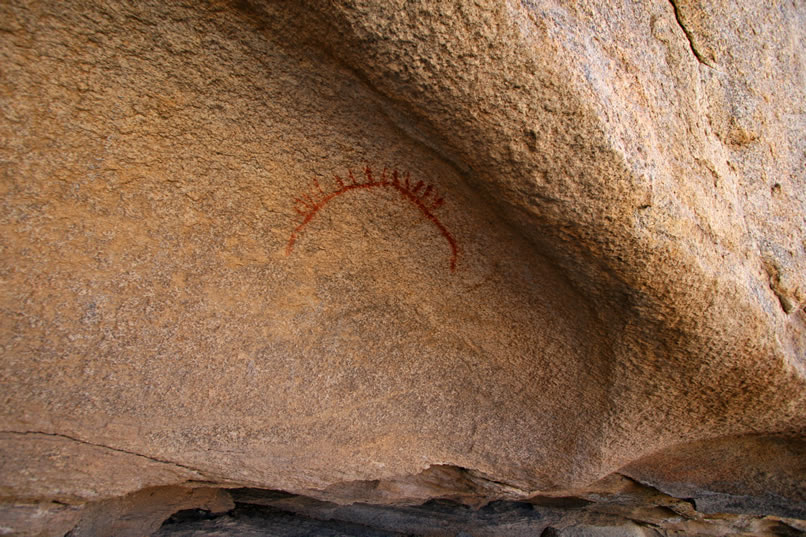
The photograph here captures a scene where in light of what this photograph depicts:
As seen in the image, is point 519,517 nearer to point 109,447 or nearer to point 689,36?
point 109,447

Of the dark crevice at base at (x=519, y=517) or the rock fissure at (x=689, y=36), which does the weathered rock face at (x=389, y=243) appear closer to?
the rock fissure at (x=689, y=36)

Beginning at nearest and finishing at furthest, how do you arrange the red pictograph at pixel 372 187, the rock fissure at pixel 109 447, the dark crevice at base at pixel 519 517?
the red pictograph at pixel 372 187, the rock fissure at pixel 109 447, the dark crevice at base at pixel 519 517

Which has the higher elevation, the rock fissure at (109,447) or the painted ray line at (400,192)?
the painted ray line at (400,192)

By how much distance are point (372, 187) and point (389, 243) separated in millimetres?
137

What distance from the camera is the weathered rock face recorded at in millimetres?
717

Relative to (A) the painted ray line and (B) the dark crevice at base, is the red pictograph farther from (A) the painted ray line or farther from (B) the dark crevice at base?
(B) the dark crevice at base

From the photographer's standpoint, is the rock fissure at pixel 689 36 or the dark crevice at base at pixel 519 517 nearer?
the rock fissure at pixel 689 36

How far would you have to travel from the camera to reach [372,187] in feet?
3.02

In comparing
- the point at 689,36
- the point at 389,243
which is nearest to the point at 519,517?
the point at 389,243

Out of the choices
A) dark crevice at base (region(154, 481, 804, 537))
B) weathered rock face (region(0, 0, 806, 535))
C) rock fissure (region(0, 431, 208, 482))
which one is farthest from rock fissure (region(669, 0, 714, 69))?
rock fissure (region(0, 431, 208, 482))

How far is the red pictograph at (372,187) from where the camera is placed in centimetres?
91

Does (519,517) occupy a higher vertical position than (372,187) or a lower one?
lower

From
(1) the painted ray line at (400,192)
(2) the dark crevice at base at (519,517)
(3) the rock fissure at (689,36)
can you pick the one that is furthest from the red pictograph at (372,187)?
(2) the dark crevice at base at (519,517)

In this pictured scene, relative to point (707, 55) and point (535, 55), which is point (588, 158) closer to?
point (535, 55)
